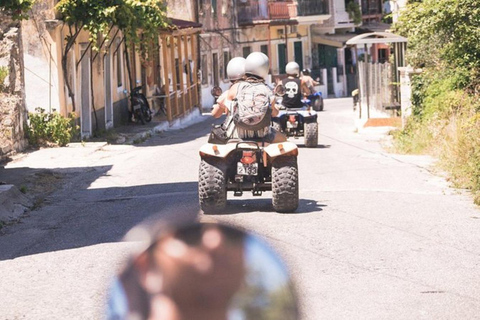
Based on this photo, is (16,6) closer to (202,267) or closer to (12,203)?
(12,203)

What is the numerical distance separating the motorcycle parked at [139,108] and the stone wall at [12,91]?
9460 millimetres

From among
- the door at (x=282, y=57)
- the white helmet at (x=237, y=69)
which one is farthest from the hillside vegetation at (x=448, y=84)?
the door at (x=282, y=57)

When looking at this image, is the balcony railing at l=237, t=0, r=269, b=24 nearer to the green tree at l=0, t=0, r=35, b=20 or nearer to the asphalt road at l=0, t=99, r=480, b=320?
the asphalt road at l=0, t=99, r=480, b=320

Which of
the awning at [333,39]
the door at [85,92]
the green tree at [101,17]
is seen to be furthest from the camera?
the awning at [333,39]

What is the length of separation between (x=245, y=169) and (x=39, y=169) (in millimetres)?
7229

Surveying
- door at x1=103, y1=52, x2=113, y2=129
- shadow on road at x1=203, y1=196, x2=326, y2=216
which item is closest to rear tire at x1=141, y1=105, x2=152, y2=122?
door at x1=103, y1=52, x2=113, y2=129

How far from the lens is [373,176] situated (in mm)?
15875

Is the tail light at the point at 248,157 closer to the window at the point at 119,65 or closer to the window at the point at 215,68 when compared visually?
the window at the point at 119,65

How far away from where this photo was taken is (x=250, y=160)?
1124 cm

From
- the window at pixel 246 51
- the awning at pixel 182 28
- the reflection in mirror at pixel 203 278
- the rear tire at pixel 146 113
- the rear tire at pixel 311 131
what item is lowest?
the rear tire at pixel 146 113

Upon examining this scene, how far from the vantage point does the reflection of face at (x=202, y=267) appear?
4.11 metres

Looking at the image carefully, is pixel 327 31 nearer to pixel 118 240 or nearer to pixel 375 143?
pixel 375 143

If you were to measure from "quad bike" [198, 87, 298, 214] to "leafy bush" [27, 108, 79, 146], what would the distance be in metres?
11.6

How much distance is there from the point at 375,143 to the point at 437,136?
19.2 feet
